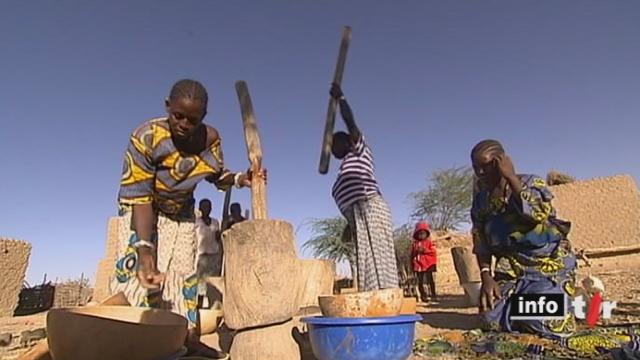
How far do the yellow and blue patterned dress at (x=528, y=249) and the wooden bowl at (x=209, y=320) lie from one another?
6.85 feet

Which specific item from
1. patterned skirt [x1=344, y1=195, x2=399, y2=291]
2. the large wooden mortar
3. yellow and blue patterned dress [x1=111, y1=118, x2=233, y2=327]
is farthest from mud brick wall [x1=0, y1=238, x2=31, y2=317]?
the large wooden mortar

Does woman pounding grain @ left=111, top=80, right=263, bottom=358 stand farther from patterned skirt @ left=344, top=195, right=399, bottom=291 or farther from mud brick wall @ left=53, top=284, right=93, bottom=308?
mud brick wall @ left=53, top=284, right=93, bottom=308

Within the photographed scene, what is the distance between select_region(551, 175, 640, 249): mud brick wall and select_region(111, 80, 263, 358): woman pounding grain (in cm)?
1338

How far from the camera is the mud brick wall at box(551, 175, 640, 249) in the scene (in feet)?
42.5

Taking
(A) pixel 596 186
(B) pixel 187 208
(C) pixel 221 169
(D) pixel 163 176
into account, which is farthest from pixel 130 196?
(A) pixel 596 186

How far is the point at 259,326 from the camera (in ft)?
7.93

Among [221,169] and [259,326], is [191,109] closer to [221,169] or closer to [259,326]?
[221,169]

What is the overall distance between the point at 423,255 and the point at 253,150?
17.7 feet

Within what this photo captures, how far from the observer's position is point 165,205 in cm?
256

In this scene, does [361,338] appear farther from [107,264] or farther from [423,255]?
[107,264]

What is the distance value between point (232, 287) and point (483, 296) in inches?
89.5

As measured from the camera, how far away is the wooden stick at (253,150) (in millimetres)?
2805

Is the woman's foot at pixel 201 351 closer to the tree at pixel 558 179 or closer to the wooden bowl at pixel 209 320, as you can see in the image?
the wooden bowl at pixel 209 320

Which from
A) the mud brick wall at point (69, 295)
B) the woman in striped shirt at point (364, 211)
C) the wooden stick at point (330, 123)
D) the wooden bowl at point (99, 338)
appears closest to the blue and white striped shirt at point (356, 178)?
the woman in striped shirt at point (364, 211)
